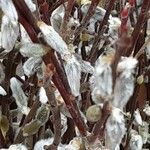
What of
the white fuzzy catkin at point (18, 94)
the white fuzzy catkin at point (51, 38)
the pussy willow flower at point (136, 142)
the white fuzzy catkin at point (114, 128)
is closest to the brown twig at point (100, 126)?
the white fuzzy catkin at point (114, 128)

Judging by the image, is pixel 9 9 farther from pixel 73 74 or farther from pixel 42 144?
pixel 42 144

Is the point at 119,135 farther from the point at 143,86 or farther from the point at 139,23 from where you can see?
the point at 143,86

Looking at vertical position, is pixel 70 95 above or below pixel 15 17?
below

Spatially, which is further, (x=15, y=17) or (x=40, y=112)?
(x=40, y=112)

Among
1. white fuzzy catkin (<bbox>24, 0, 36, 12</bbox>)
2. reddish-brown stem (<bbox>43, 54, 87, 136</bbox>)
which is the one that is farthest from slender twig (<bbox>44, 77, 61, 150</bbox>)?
white fuzzy catkin (<bbox>24, 0, 36, 12</bbox>)

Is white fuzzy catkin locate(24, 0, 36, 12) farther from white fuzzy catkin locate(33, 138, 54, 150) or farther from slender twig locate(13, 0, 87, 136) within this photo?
white fuzzy catkin locate(33, 138, 54, 150)

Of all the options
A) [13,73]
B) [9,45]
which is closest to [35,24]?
[9,45]
